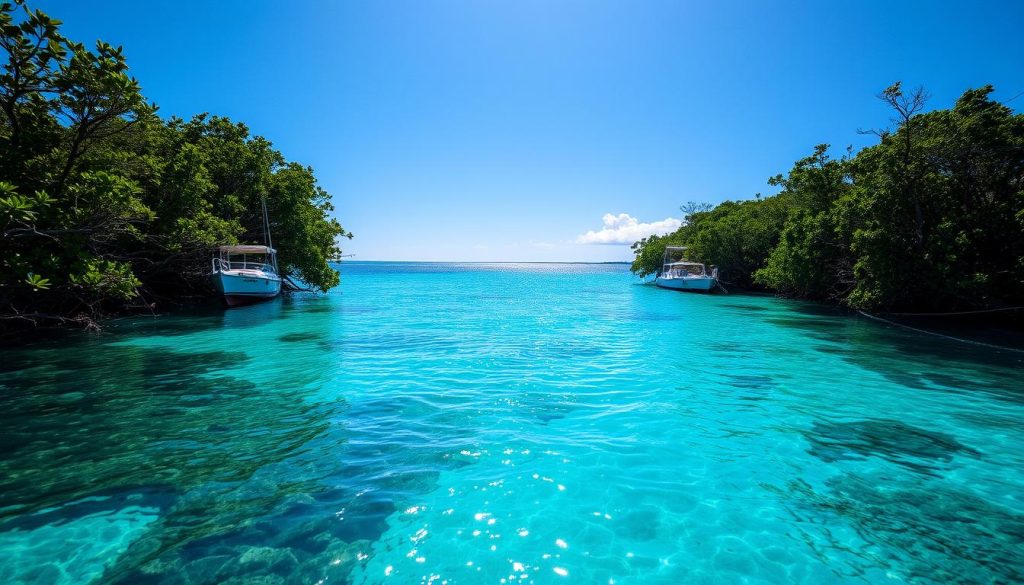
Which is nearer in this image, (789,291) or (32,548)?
(32,548)

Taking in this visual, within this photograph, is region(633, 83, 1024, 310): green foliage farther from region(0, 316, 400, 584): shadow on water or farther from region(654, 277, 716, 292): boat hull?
region(0, 316, 400, 584): shadow on water

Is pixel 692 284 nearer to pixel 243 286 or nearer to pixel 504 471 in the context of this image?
pixel 243 286

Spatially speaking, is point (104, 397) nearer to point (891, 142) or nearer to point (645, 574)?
point (645, 574)

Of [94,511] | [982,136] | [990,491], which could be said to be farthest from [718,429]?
[982,136]

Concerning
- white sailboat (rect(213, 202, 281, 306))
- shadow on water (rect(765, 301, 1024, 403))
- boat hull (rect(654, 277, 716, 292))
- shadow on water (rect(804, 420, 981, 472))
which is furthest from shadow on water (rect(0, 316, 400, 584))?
Answer: boat hull (rect(654, 277, 716, 292))

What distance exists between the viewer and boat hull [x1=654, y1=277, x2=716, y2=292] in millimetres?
41719

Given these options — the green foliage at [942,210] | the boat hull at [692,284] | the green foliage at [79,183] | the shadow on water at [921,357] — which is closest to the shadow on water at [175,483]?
the green foliage at [79,183]

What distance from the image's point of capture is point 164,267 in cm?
2339

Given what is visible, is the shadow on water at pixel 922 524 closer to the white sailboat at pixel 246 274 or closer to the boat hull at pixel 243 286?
the white sailboat at pixel 246 274

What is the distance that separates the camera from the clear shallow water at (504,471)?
3793 mm

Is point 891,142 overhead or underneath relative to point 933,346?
overhead

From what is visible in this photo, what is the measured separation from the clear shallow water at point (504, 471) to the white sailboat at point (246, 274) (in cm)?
1247

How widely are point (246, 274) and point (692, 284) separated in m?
39.9

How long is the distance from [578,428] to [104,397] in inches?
376
